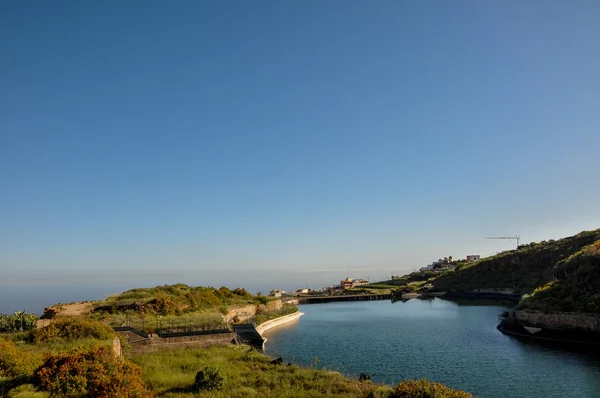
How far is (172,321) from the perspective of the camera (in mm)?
41812

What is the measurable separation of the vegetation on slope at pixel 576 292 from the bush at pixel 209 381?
3744cm

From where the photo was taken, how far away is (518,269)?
396 ft

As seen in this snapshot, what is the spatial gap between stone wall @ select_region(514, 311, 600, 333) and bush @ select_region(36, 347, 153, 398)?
1595 inches

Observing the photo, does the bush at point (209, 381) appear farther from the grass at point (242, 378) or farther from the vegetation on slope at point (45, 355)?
the vegetation on slope at point (45, 355)

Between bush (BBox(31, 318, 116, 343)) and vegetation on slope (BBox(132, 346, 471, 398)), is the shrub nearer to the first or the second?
bush (BBox(31, 318, 116, 343))

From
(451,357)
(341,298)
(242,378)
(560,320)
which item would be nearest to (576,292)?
(560,320)

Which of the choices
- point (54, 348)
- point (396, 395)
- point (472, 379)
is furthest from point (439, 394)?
point (54, 348)

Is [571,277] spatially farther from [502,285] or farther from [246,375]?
[502,285]

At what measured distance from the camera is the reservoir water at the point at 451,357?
24.9 meters

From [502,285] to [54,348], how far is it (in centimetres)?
12143

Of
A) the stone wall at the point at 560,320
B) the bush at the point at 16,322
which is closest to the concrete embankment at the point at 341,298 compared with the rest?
the stone wall at the point at 560,320

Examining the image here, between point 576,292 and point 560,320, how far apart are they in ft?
15.4

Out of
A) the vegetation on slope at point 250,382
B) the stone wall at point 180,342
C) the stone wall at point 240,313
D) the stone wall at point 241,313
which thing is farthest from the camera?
the stone wall at point 240,313

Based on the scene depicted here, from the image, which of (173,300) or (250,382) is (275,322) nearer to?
(173,300)
